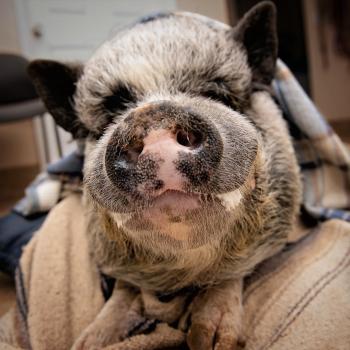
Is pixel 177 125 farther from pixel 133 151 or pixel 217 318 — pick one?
pixel 217 318

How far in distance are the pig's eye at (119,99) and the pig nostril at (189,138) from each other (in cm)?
26

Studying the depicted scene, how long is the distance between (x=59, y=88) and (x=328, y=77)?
3819 mm

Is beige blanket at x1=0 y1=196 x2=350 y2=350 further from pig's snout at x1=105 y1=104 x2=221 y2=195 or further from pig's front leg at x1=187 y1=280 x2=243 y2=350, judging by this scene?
pig's snout at x1=105 y1=104 x2=221 y2=195

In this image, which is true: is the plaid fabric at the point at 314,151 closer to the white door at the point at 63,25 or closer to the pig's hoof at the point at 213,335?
the pig's hoof at the point at 213,335

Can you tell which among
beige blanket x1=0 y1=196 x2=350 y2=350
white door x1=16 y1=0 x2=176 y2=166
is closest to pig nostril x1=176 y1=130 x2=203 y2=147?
beige blanket x1=0 y1=196 x2=350 y2=350

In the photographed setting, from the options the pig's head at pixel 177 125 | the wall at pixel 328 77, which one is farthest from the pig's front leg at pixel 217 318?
the wall at pixel 328 77

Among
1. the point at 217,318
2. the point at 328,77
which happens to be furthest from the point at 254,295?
the point at 328,77

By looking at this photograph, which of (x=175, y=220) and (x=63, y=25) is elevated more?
(x=63, y=25)

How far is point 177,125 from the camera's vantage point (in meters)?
0.56

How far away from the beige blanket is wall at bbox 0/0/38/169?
231 centimetres

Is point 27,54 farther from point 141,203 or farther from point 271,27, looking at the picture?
point 141,203

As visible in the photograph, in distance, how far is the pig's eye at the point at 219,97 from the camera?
2.68 feet

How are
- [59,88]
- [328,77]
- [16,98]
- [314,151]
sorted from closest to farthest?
[59,88] < [314,151] < [16,98] < [328,77]

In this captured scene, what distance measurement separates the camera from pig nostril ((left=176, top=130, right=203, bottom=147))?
57 cm
